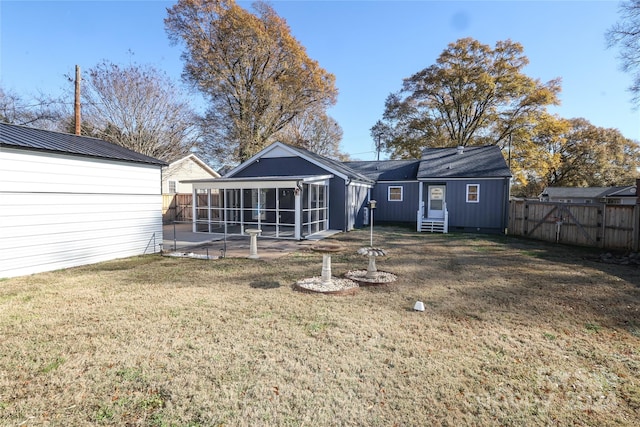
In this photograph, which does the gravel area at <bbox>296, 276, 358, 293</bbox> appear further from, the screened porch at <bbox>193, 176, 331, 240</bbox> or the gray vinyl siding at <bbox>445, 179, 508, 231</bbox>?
the gray vinyl siding at <bbox>445, 179, 508, 231</bbox>

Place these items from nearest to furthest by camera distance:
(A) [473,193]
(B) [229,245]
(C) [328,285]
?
1. (C) [328,285]
2. (B) [229,245]
3. (A) [473,193]

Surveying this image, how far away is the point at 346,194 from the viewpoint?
48.7 feet

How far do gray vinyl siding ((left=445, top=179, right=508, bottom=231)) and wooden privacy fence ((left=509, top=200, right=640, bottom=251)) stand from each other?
2.52ft

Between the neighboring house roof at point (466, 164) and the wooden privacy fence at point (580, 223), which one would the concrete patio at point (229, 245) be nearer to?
the neighboring house roof at point (466, 164)

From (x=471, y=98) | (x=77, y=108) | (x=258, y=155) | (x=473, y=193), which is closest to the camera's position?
(x=77, y=108)

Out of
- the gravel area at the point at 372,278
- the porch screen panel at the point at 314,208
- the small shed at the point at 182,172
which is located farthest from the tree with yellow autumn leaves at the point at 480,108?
the gravel area at the point at 372,278

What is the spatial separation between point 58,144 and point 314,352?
865 cm

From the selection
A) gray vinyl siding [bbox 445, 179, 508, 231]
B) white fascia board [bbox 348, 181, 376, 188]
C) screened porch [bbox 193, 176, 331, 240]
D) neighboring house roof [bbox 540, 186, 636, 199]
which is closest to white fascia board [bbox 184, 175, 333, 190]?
screened porch [bbox 193, 176, 331, 240]

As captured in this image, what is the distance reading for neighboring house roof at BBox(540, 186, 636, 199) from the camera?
26.7 meters

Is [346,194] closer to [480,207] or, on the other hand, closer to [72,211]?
[480,207]

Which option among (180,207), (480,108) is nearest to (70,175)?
(180,207)

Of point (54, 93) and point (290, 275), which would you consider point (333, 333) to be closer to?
point (290, 275)

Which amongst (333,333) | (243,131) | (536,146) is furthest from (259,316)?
(536,146)

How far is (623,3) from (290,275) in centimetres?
1634
